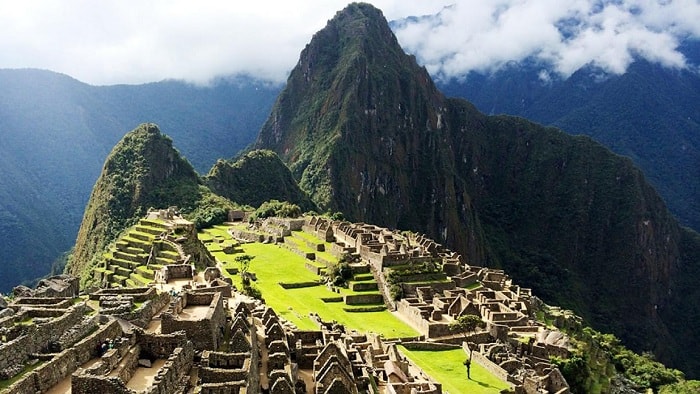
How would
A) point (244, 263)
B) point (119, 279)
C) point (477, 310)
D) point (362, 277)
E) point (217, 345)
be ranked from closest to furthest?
point (217, 345) < point (119, 279) < point (477, 310) < point (362, 277) < point (244, 263)

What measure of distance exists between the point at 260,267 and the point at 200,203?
39.3 meters

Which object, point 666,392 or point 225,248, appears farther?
point 225,248

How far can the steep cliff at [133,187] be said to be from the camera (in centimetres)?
8719

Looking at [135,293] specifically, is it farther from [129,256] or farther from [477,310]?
[477,310]

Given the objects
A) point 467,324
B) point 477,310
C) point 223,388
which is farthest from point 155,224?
point 223,388

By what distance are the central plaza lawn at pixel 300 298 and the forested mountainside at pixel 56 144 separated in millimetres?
35925

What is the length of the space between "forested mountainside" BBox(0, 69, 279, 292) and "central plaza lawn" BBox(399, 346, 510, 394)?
56409 millimetres

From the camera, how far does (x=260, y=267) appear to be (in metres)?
58.6

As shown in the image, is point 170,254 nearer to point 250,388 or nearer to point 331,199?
point 250,388

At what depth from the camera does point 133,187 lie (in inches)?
3784

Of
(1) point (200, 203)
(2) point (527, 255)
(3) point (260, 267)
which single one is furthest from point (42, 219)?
(2) point (527, 255)

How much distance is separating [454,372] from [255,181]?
9571 centimetres

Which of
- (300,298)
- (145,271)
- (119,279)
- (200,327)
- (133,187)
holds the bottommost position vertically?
(300,298)

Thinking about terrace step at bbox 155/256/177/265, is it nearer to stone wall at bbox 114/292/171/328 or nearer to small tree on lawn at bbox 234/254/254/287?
small tree on lawn at bbox 234/254/254/287
